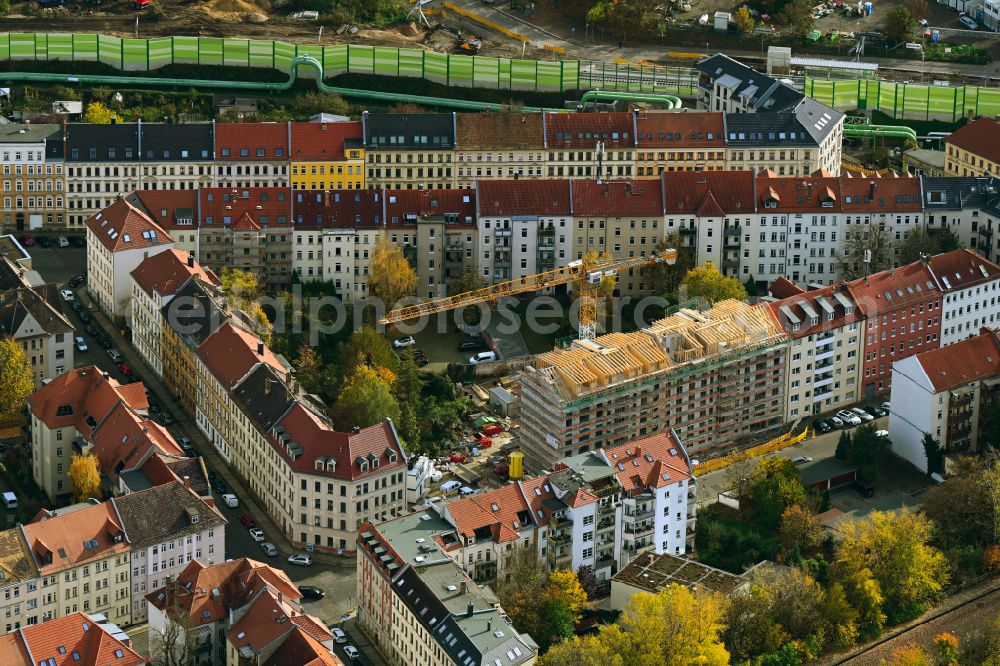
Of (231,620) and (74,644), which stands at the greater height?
(74,644)

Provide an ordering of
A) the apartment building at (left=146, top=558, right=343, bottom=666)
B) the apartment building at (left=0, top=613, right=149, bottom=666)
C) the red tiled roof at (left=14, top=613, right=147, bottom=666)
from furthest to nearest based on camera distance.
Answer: the apartment building at (left=146, top=558, right=343, bottom=666) < the red tiled roof at (left=14, top=613, right=147, bottom=666) < the apartment building at (left=0, top=613, right=149, bottom=666)

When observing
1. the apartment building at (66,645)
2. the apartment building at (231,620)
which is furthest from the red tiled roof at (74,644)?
the apartment building at (231,620)

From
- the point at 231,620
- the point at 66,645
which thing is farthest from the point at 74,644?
the point at 231,620

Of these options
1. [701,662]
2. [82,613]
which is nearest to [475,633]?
[701,662]

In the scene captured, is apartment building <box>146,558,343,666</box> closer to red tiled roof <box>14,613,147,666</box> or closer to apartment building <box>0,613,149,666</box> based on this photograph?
apartment building <box>0,613,149,666</box>

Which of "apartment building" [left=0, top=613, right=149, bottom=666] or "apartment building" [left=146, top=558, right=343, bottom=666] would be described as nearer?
"apartment building" [left=0, top=613, right=149, bottom=666]

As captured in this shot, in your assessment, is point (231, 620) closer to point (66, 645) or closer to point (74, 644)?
point (74, 644)

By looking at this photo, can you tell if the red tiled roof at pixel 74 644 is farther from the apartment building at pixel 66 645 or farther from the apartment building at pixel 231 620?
the apartment building at pixel 231 620

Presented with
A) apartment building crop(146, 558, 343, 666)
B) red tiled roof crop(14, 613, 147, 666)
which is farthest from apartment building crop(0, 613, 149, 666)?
apartment building crop(146, 558, 343, 666)
